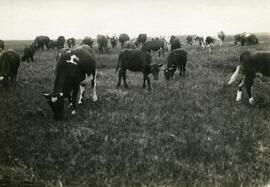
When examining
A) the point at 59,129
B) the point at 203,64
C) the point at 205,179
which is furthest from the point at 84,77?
the point at 203,64

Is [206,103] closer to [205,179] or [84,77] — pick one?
[84,77]

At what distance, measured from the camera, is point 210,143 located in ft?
35.4

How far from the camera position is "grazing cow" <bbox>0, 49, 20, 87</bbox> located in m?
18.0

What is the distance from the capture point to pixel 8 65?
18.6 metres

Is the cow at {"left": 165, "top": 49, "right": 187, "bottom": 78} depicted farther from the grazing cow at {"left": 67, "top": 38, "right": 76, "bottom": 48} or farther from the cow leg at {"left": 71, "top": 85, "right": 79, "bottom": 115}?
the grazing cow at {"left": 67, "top": 38, "right": 76, "bottom": 48}

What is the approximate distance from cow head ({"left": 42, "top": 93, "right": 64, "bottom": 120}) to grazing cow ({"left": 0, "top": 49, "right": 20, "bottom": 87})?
629 cm

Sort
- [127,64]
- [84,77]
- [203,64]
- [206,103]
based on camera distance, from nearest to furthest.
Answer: [84,77] < [206,103] < [127,64] < [203,64]

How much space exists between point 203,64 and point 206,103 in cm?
1282

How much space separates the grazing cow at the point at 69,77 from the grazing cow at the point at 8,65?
4.99 meters

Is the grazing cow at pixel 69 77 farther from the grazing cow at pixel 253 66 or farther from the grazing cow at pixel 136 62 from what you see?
the grazing cow at pixel 253 66

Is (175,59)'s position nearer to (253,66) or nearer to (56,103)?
(253,66)

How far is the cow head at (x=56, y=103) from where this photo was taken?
12.1 meters

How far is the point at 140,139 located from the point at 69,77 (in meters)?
3.42

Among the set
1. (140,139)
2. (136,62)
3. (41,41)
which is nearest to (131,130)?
(140,139)
